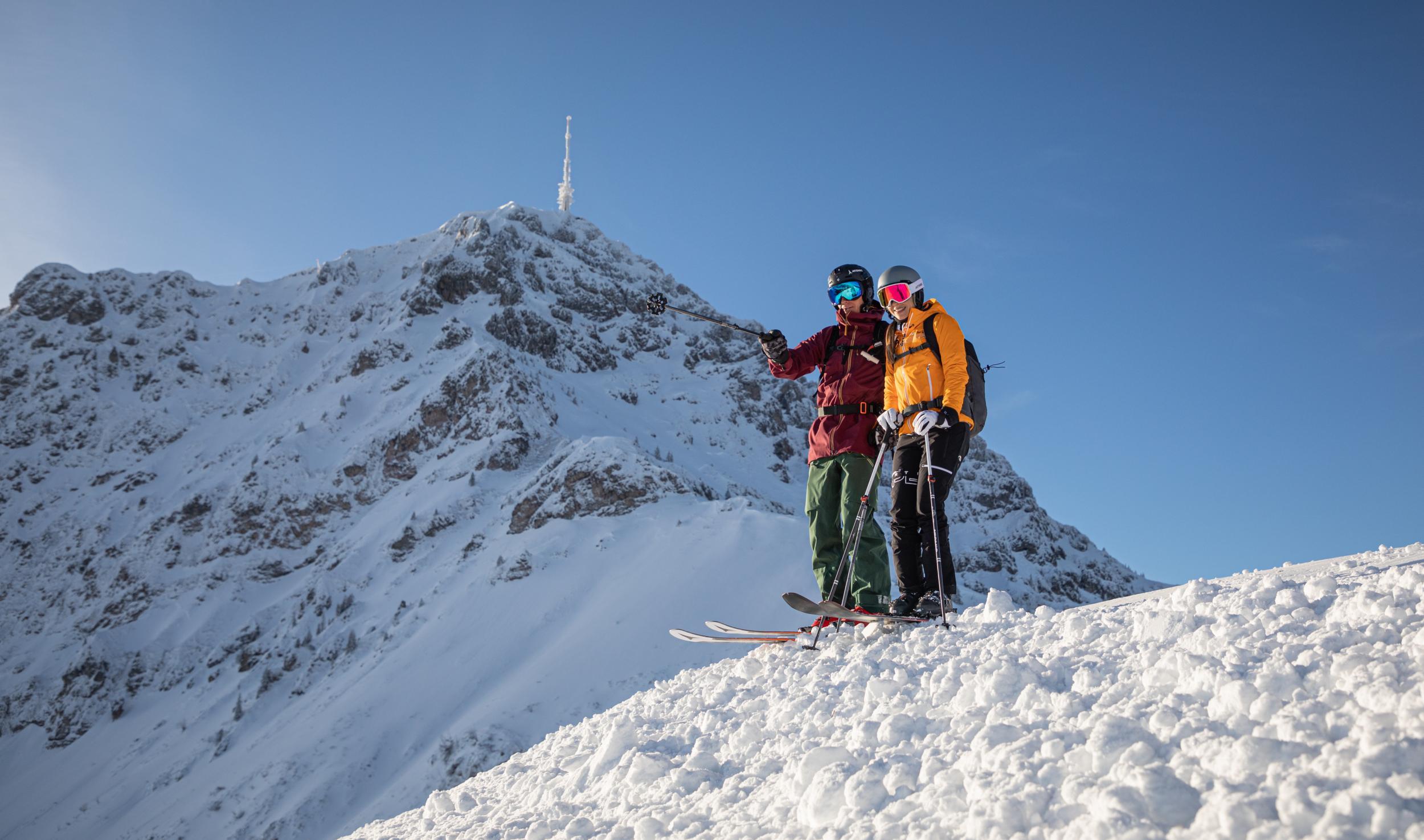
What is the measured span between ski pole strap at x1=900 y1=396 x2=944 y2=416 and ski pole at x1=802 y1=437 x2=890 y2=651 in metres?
0.47

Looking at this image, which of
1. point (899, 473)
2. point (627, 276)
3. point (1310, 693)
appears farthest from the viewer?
point (627, 276)

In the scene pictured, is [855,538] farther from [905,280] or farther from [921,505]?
[905,280]

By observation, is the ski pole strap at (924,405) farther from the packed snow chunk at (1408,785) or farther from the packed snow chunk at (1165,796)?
the packed snow chunk at (1408,785)

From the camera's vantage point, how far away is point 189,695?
1148 inches

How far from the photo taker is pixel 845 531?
6469 millimetres

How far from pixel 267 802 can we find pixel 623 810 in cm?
1924

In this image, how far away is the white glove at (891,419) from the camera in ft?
19.3

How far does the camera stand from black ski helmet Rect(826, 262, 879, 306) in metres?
6.74

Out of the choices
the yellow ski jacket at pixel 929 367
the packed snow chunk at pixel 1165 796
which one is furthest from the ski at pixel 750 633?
the packed snow chunk at pixel 1165 796

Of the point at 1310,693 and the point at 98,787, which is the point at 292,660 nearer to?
the point at 98,787

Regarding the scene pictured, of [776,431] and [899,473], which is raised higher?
[776,431]

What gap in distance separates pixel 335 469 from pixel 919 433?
37.0 m

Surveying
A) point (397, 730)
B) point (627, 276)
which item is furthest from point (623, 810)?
point (627, 276)

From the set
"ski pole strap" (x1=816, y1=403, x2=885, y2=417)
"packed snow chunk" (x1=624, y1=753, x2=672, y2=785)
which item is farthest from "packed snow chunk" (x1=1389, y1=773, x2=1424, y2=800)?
"ski pole strap" (x1=816, y1=403, x2=885, y2=417)
